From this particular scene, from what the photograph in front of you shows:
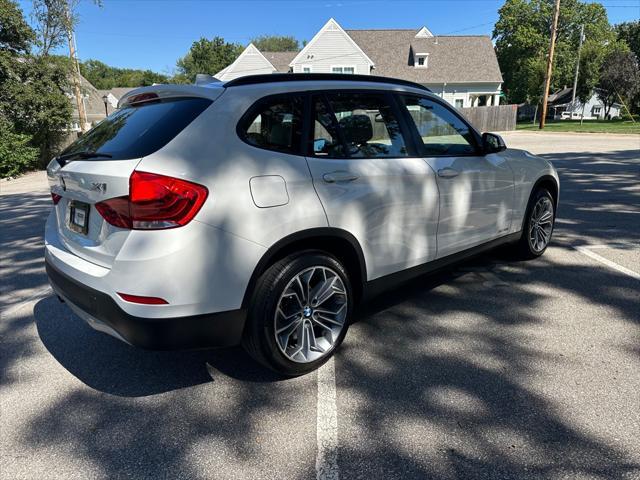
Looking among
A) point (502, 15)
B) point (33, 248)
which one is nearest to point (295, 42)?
point (502, 15)

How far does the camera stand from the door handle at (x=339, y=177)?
287 cm

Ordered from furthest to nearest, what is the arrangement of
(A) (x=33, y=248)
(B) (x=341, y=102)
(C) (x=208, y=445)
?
(A) (x=33, y=248) < (B) (x=341, y=102) < (C) (x=208, y=445)

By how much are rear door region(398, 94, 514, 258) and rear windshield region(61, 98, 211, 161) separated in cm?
171

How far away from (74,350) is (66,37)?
22.5 meters

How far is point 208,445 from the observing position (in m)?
2.45

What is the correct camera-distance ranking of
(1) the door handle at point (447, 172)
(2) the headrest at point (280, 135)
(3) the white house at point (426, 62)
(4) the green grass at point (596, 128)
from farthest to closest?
(3) the white house at point (426, 62) → (4) the green grass at point (596, 128) → (1) the door handle at point (447, 172) → (2) the headrest at point (280, 135)

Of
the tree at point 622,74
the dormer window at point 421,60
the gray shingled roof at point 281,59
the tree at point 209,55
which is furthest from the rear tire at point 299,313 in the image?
the tree at point 209,55

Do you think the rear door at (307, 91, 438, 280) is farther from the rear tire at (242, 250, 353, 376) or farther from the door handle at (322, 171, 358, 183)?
the rear tire at (242, 250, 353, 376)

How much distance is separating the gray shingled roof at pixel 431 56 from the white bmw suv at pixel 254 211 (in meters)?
37.1

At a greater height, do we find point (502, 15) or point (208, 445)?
point (502, 15)

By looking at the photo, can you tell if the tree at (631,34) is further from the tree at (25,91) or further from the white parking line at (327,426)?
the white parking line at (327,426)

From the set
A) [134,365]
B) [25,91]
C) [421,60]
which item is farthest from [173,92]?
[421,60]

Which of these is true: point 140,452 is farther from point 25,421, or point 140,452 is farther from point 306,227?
point 306,227

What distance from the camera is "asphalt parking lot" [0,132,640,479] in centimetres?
230
